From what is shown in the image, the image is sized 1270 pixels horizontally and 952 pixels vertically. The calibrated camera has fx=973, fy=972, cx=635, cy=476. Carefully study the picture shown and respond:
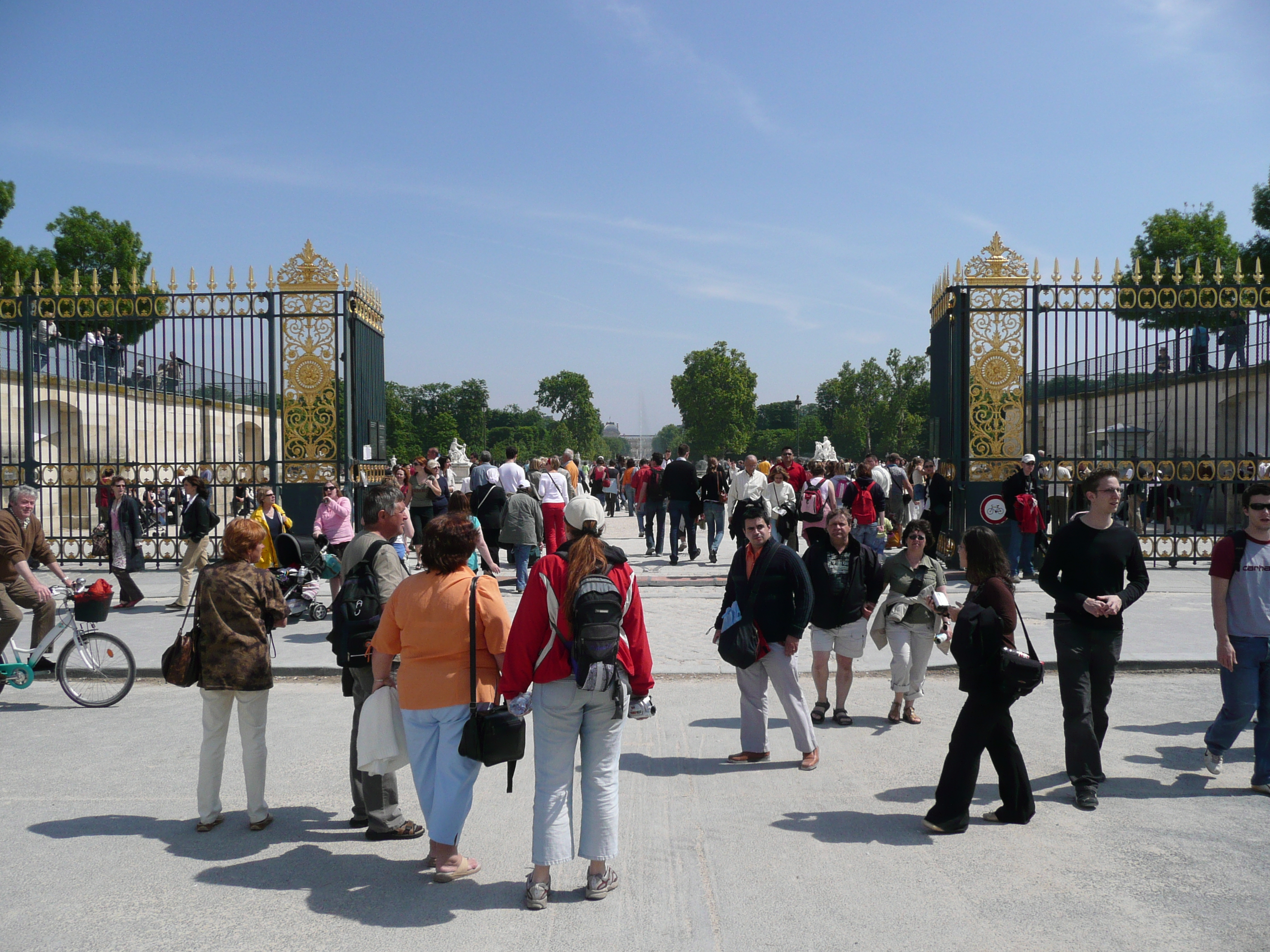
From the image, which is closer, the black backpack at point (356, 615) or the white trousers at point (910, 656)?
the black backpack at point (356, 615)

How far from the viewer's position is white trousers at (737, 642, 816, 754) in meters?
5.71

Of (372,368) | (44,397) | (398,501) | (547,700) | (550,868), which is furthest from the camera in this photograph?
(44,397)

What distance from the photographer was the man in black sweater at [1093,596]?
206 inches

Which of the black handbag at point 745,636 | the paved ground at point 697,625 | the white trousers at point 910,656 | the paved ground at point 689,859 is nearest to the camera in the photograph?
the paved ground at point 689,859

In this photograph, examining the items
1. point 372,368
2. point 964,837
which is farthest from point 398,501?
point 372,368

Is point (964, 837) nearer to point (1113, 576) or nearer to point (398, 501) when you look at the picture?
point (1113, 576)

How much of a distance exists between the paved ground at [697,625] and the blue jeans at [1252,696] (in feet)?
10.4

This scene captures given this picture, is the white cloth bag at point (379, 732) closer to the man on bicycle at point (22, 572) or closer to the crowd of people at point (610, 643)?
the crowd of people at point (610, 643)

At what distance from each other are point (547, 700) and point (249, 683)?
1773mm

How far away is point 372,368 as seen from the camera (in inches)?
616

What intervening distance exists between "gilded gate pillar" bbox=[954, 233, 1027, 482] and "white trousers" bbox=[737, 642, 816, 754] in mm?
8655

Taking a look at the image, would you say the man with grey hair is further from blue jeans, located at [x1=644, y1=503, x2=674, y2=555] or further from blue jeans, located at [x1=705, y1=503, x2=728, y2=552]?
blue jeans, located at [x1=644, y1=503, x2=674, y2=555]

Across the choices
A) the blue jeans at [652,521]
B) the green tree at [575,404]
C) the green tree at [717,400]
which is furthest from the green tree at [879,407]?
the blue jeans at [652,521]

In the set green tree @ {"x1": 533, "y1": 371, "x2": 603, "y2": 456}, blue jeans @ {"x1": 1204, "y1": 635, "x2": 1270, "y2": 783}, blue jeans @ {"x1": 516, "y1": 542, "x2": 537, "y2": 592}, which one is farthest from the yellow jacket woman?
green tree @ {"x1": 533, "y1": 371, "x2": 603, "y2": 456}
